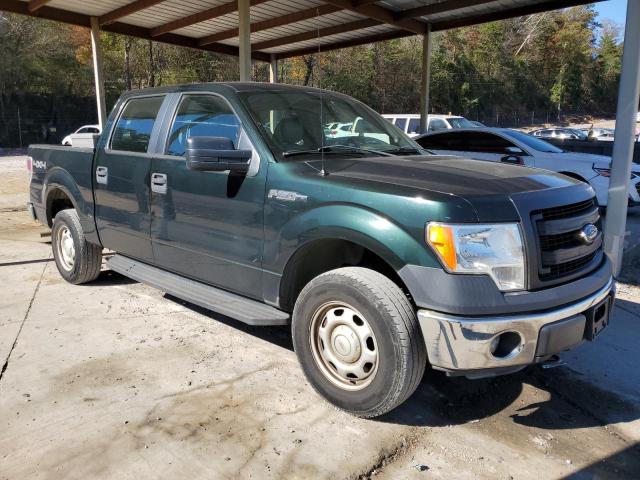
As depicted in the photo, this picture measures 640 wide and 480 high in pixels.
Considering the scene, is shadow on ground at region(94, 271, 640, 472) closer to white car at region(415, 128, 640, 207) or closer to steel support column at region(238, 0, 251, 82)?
white car at region(415, 128, 640, 207)

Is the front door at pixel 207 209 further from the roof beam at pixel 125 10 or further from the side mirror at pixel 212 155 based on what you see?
the roof beam at pixel 125 10

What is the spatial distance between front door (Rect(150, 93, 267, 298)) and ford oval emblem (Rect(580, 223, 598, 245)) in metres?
1.89

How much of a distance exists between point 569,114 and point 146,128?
72.4 m

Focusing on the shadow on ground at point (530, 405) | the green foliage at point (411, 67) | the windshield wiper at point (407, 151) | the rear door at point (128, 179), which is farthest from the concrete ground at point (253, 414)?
the green foliage at point (411, 67)

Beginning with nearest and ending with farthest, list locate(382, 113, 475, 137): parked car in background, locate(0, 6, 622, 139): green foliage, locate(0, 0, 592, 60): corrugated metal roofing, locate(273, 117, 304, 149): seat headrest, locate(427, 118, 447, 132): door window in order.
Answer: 1. locate(273, 117, 304, 149): seat headrest
2. locate(0, 0, 592, 60): corrugated metal roofing
3. locate(382, 113, 475, 137): parked car in background
4. locate(427, 118, 447, 132): door window
5. locate(0, 6, 622, 139): green foliage

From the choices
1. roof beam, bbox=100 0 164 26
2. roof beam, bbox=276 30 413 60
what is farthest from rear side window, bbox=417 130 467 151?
roof beam, bbox=100 0 164 26

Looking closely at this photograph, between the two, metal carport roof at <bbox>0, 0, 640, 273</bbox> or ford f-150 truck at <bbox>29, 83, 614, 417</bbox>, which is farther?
metal carport roof at <bbox>0, 0, 640, 273</bbox>

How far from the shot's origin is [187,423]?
9.80ft

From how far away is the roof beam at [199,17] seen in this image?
11.2 meters

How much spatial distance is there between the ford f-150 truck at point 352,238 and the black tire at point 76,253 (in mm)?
733

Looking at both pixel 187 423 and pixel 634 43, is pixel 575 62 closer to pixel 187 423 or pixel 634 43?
pixel 634 43

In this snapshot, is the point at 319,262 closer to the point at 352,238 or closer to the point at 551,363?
the point at 352,238

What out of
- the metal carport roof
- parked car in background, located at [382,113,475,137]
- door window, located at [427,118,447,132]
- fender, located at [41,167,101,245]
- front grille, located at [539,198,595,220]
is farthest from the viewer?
door window, located at [427,118,447,132]

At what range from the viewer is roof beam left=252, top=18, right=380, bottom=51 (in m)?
12.4
